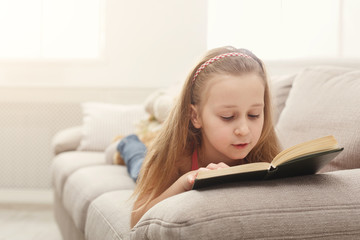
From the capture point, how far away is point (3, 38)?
408 cm

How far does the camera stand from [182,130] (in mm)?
1322

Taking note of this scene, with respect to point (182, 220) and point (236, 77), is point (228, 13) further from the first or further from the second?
point (182, 220)

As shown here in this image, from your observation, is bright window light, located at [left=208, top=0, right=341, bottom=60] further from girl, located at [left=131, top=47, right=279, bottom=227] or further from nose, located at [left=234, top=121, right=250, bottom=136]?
nose, located at [left=234, top=121, right=250, bottom=136]

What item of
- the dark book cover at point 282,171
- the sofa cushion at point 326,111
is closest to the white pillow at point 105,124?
the sofa cushion at point 326,111

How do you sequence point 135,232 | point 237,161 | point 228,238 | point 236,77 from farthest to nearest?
point 237,161
point 236,77
point 135,232
point 228,238

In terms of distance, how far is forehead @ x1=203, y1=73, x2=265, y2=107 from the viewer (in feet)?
4.05

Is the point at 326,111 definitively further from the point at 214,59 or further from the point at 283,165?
the point at 283,165

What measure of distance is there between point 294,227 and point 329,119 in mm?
710

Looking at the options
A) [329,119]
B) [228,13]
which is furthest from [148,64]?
[329,119]

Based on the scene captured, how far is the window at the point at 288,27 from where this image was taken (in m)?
2.34

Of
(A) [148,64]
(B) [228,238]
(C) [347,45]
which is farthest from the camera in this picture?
(A) [148,64]

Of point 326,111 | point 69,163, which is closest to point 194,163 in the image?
point 326,111

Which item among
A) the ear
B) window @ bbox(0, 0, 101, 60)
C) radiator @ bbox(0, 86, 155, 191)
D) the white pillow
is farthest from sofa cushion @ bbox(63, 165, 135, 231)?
window @ bbox(0, 0, 101, 60)

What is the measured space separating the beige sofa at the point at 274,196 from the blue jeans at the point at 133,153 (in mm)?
53
